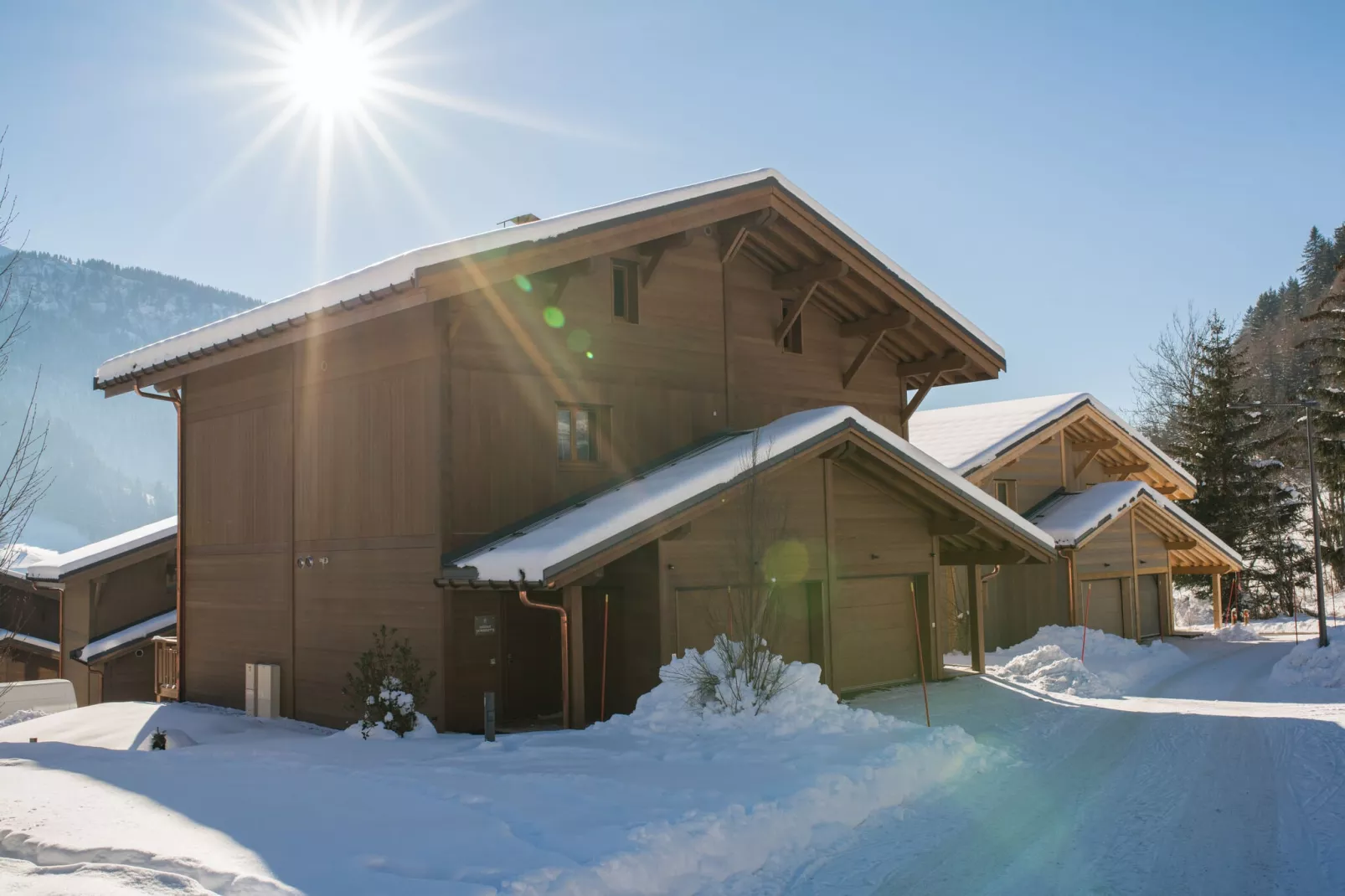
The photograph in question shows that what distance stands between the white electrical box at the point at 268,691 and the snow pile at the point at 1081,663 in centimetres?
1289

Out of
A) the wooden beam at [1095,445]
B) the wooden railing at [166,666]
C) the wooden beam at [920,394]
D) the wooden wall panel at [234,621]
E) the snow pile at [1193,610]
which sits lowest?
the snow pile at [1193,610]

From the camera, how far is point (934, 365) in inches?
818

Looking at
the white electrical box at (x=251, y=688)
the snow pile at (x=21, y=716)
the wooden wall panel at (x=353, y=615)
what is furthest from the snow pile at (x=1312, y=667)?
the snow pile at (x=21, y=716)

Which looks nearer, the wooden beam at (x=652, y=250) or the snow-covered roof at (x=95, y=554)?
the wooden beam at (x=652, y=250)

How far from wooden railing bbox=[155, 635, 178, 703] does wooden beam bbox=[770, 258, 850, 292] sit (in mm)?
13774

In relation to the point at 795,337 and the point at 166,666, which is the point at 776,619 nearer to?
the point at 795,337

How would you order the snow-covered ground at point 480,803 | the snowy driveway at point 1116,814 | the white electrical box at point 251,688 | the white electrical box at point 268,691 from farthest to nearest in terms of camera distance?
the white electrical box at point 251,688 < the white electrical box at point 268,691 < the snowy driveway at point 1116,814 < the snow-covered ground at point 480,803

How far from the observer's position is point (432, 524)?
13.4m

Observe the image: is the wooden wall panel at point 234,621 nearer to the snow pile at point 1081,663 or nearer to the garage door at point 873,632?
the garage door at point 873,632

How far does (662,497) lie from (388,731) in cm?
439

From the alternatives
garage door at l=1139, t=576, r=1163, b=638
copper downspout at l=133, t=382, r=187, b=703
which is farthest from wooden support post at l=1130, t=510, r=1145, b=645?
copper downspout at l=133, t=382, r=187, b=703

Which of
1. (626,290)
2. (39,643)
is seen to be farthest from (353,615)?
(39,643)

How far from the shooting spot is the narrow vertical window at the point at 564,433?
1516 centimetres

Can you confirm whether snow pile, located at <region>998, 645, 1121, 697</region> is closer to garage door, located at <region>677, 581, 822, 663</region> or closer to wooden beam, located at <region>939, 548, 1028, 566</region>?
wooden beam, located at <region>939, 548, 1028, 566</region>
